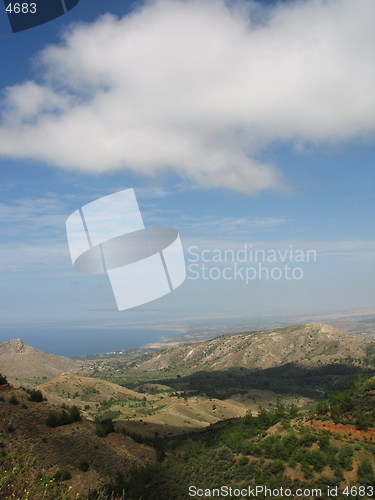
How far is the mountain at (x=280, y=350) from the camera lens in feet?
425

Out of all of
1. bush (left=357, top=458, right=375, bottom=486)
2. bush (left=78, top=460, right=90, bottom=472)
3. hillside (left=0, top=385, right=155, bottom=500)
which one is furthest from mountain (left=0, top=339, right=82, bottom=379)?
bush (left=357, top=458, right=375, bottom=486)

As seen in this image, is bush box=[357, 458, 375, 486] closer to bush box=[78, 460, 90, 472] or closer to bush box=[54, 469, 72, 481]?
bush box=[54, 469, 72, 481]

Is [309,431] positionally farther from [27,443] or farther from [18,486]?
[18,486]

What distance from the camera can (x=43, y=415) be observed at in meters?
29.1

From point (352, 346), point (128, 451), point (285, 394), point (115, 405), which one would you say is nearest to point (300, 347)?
point (352, 346)

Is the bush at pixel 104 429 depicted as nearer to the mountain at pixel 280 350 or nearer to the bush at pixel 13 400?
the bush at pixel 13 400

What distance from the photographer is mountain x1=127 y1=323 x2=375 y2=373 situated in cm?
12946

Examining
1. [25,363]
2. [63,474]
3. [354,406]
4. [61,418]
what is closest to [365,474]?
[354,406]

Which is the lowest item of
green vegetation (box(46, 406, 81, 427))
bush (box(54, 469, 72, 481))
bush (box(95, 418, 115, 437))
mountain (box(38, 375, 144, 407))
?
mountain (box(38, 375, 144, 407))

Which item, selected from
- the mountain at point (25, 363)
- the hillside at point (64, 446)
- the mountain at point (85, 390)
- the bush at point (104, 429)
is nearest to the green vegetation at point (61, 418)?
the hillside at point (64, 446)

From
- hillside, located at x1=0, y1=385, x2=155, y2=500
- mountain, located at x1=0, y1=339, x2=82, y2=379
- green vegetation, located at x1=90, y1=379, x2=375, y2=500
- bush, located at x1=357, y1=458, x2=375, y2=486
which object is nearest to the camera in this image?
bush, located at x1=357, y1=458, x2=375, y2=486

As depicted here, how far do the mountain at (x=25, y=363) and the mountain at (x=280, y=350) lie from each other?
53.9m

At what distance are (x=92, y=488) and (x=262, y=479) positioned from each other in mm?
11078

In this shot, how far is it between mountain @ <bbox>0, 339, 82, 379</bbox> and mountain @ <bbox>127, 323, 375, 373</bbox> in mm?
53947
